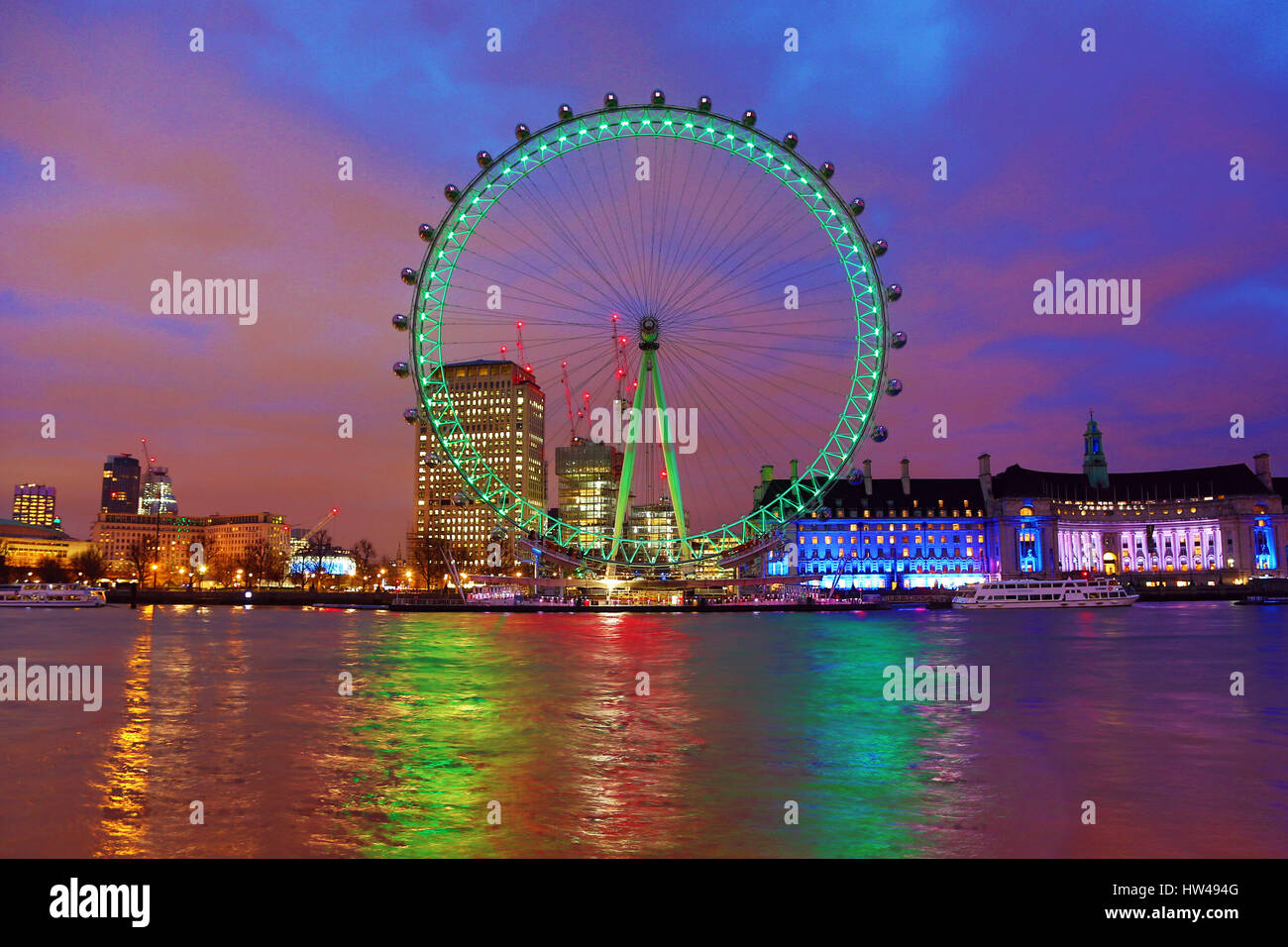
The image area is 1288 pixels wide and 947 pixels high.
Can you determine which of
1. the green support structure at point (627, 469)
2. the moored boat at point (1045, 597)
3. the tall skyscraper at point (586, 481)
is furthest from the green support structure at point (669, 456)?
the tall skyscraper at point (586, 481)

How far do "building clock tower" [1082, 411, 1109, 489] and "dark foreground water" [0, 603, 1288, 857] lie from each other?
14495cm

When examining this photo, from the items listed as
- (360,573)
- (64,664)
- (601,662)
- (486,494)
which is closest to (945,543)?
(360,573)

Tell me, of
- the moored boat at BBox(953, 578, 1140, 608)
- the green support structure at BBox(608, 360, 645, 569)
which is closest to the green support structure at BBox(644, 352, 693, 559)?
the green support structure at BBox(608, 360, 645, 569)

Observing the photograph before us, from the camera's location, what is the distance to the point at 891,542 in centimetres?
15562

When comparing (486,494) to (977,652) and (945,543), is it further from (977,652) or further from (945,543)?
(945,543)

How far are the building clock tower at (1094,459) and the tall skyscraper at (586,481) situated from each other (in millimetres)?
85355

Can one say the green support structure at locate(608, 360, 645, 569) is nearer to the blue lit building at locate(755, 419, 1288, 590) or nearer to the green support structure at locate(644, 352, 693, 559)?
the green support structure at locate(644, 352, 693, 559)

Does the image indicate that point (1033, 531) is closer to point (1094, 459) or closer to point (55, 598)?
point (1094, 459)

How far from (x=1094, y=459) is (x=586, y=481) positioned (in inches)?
3681

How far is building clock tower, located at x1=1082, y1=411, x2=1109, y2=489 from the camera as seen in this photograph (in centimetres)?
16675

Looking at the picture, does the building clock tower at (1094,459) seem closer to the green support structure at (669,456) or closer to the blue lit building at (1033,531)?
the blue lit building at (1033,531)

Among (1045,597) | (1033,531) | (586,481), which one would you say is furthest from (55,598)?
(1033,531)

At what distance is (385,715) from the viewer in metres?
21.9
